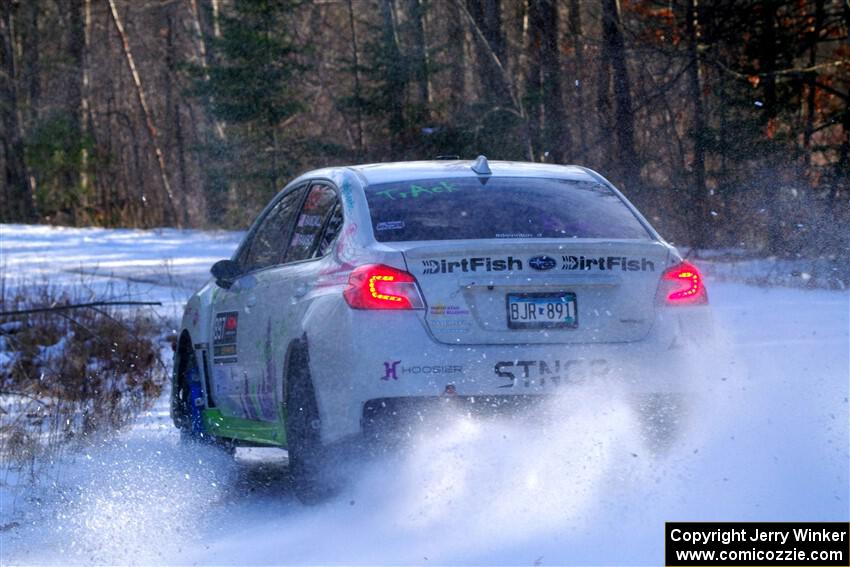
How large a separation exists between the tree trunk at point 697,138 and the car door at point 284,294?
14050mm

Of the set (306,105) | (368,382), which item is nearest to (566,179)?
(368,382)

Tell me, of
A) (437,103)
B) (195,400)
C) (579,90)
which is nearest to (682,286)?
(195,400)

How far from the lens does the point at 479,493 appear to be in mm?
5625

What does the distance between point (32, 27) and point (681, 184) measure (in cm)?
3001

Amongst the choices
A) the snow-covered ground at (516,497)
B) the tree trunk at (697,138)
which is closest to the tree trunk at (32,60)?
the tree trunk at (697,138)

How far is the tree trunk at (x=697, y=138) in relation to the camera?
20.5 metres

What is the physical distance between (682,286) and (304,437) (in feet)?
6.15

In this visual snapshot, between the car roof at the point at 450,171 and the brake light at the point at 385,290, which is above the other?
the car roof at the point at 450,171

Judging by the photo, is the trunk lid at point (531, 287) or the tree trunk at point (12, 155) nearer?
the trunk lid at point (531, 287)

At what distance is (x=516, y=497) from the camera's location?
219 inches

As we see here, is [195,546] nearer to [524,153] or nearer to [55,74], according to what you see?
[524,153]

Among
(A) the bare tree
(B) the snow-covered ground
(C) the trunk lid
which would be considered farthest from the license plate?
(A) the bare tree

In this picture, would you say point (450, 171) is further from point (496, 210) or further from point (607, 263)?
point (607, 263)

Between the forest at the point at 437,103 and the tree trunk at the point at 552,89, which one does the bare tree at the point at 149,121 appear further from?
the tree trunk at the point at 552,89
